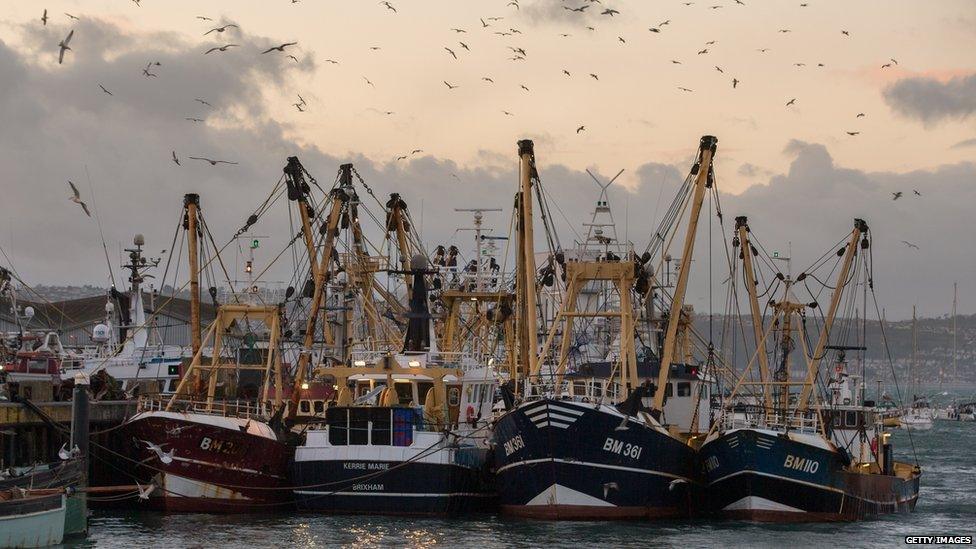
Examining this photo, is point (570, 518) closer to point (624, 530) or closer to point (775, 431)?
point (624, 530)

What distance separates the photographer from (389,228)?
6438 centimetres

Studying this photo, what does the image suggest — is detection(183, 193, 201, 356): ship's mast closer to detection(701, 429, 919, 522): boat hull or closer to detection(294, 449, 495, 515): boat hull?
detection(294, 449, 495, 515): boat hull

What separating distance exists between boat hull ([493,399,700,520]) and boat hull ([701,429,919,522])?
5.80ft

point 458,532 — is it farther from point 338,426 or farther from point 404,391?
point 404,391

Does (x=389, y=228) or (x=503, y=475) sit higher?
(x=389, y=228)

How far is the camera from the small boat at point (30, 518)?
122 feet

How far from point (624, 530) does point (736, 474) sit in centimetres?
482

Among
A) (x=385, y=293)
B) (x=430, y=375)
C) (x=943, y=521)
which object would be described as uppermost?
(x=385, y=293)

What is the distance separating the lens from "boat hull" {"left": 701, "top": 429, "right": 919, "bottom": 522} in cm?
4653

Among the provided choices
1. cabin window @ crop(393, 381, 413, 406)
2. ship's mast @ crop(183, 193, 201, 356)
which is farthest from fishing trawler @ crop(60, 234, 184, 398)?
cabin window @ crop(393, 381, 413, 406)

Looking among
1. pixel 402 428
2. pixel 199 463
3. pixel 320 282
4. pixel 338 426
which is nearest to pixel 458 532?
pixel 402 428

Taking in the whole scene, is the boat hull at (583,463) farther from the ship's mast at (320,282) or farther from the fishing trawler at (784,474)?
the ship's mast at (320,282)

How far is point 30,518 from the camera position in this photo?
3788 centimetres

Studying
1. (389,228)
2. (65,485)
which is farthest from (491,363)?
(65,485)
